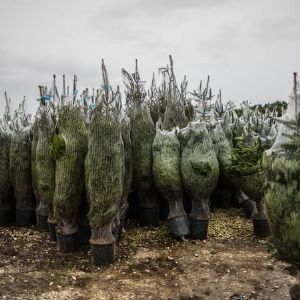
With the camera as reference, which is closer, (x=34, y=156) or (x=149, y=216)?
(x=34, y=156)

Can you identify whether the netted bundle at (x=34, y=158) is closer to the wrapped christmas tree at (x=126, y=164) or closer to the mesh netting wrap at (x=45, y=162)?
the mesh netting wrap at (x=45, y=162)

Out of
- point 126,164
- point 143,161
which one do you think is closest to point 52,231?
point 126,164

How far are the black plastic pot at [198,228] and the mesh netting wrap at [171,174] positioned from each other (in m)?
0.14

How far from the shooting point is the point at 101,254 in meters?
7.98

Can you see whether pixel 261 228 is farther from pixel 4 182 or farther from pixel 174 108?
pixel 4 182

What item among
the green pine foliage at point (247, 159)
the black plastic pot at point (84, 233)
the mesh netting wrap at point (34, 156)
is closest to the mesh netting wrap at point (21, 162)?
the mesh netting wrap at point (34, 156)

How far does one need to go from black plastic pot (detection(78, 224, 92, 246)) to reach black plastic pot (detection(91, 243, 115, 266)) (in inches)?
43.2

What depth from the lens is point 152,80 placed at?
14281mm

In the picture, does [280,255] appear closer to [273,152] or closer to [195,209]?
[273,152]

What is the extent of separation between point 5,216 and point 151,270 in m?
5.13

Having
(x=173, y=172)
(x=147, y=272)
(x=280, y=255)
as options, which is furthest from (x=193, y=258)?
(x=280, y=255)

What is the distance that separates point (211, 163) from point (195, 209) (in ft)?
3.78

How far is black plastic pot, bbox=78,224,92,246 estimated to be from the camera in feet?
29.7

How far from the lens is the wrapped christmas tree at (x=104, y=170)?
7785 millimetres
